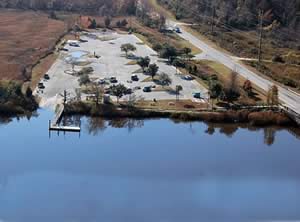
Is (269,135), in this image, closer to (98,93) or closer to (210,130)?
(210,130)

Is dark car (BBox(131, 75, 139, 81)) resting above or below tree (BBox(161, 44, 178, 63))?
below

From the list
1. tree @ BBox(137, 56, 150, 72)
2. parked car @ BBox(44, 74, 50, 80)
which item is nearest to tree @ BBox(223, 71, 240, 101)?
tree @ BBox(137, 56, 150, 72)

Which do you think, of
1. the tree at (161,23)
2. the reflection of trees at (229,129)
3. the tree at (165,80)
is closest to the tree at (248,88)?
the reflection of trees at (229,129)

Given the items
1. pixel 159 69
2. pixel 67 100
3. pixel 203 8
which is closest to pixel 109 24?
pixel 203 8

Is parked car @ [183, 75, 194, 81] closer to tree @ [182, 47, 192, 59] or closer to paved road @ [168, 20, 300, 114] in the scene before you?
paved road @ [168, 20, 300, 114]

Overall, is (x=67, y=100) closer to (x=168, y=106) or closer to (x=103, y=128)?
(x=103, y=128)

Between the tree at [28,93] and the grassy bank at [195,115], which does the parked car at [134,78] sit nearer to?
the grassy bank at [195,115]
